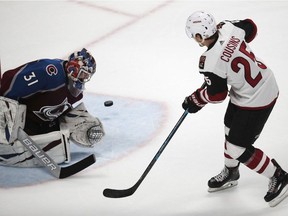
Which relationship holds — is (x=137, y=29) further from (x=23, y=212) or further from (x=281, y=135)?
(x=23, y=212)

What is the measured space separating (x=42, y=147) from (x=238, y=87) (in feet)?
3.81

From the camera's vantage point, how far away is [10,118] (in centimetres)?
356

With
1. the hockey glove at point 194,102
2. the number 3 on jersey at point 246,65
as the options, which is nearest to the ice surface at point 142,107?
the hockey glove at point 194,102

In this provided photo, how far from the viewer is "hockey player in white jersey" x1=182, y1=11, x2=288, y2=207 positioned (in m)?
2.97

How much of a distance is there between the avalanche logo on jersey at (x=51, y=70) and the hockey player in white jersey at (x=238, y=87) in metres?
0.78

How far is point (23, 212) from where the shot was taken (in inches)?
131

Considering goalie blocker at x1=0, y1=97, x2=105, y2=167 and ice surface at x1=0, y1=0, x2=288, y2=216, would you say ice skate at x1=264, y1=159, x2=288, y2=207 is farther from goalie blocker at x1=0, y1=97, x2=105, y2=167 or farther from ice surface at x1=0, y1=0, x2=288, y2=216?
goalie blocker at x1=0, y1=97, x2=105, y2=167

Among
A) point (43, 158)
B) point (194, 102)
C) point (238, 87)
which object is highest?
point (238, 87)

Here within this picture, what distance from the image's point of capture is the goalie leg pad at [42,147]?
3654 millimetres

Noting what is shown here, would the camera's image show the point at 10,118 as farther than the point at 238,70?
Yes

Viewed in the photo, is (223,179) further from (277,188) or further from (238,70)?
(238,70)

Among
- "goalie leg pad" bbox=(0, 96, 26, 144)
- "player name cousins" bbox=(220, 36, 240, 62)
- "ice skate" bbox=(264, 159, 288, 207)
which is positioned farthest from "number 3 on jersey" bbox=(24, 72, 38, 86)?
"ice skate" bbox=(264, 159, 288, 207)

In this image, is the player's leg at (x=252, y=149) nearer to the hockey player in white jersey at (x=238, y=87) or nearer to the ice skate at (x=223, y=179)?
the hockey player in white jersey at (x=238, y=87)

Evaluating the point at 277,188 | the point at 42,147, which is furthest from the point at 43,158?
the point at 277,188
